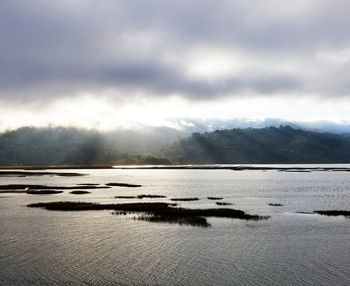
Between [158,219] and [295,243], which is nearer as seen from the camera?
[295,243]

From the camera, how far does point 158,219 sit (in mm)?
56188

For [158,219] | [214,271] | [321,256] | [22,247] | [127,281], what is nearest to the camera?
[127,281]

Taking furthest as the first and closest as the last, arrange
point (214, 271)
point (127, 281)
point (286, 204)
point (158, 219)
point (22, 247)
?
point (286, 204) < point (158, 219) < point (22, 247) < point (214, 271) < point (127, 281)

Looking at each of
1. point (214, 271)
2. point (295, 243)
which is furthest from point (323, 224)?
point (214, 271)

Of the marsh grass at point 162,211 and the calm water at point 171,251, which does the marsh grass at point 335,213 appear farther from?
the marsh grass at point 162,211

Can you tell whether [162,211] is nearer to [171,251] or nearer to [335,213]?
[335,213]

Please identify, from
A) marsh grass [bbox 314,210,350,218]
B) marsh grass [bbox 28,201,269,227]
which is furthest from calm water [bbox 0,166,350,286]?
marsh grass [bbox 314,210,350,218]

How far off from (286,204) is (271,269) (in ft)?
154

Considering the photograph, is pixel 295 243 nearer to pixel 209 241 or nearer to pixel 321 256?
pixel 321 256

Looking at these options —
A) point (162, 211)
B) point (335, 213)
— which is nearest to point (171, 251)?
point (162, 211)

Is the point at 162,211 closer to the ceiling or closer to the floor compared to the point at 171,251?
closer to the ceiling

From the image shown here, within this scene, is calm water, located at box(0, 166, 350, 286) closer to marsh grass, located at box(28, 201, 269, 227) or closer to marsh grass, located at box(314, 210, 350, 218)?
marsh grass, located at box(28, 201, 269, 227)

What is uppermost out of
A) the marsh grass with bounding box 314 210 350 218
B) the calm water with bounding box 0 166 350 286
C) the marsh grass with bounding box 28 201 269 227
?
the marsh grass with bounding box 28 201 269 227

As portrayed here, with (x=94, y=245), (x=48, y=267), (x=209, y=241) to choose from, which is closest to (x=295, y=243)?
(x=209, y=241)
